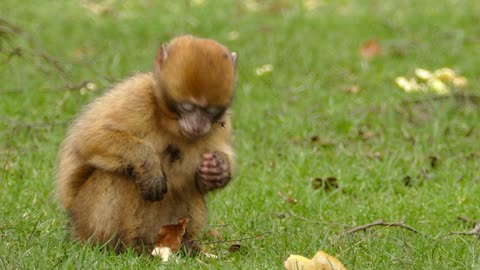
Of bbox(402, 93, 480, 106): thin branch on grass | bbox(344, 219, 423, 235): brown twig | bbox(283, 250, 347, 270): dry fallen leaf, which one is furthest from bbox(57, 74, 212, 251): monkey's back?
bbox(402, 93, 480, 106): thin branch on grass

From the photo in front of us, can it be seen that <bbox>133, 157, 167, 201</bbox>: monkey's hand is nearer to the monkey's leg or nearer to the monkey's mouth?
the monkey's leg

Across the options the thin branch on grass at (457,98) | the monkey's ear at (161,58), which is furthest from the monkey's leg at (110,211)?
the thin branch on grass at (457,98)

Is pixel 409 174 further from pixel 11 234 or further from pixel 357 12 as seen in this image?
pixel 357 12

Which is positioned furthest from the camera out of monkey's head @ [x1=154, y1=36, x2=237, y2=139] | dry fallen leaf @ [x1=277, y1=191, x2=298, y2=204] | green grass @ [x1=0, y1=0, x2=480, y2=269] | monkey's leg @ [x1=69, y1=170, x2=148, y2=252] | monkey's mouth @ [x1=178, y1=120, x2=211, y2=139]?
dry fallen leaf @ [x1=277, y1=191, x2=298, y2=204]

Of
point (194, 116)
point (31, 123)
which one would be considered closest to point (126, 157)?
point (194, 116)

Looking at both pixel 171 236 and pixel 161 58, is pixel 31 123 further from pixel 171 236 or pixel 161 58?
pixel 161 58

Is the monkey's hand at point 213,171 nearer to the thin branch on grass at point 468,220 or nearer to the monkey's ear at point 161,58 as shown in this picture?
the monkey's ear at point 161,58

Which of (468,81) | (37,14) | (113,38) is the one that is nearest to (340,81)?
(468,81)

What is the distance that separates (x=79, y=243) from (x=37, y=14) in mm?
8044

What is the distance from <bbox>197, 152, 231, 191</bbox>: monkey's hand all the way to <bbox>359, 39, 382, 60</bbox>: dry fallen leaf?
5.96 meters

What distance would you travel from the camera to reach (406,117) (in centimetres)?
909

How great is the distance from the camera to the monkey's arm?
17.2ft

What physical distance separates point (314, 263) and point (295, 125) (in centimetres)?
394

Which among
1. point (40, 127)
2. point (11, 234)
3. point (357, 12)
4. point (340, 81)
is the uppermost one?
point (11, 234)
